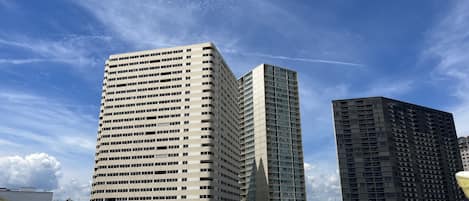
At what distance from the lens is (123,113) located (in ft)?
566

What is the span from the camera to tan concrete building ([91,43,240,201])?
6102 inches

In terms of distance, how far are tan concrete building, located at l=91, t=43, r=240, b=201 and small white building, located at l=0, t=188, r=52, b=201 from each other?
1863 inches

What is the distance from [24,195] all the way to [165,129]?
8572cm

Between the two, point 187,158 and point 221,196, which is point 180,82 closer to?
point 187,158

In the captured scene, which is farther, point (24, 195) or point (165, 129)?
point (24, 195)

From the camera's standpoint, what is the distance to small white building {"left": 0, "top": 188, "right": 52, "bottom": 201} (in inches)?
7106

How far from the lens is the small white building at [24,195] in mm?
180500

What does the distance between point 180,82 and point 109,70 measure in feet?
134

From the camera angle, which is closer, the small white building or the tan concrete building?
the tan concrete building

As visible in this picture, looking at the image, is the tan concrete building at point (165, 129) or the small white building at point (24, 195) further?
the small white building at point (24, 195)

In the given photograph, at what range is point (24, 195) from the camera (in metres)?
186

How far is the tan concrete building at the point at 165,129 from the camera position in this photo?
155 meters

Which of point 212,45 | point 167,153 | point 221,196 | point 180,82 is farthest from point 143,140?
point 212,45

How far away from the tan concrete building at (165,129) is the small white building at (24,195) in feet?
155
